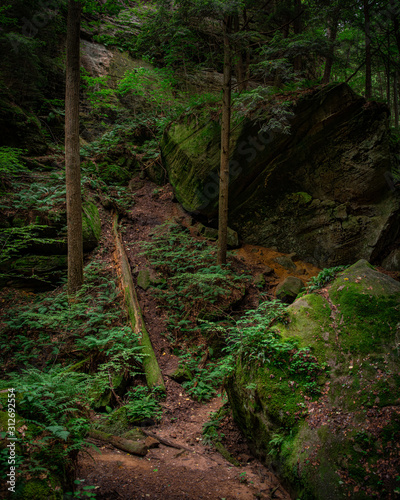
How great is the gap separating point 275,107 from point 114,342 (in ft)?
26.4

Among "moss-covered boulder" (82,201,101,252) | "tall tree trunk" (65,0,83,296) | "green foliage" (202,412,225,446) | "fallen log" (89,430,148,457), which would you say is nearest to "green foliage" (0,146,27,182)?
"moss-covered boulder" (82,201,101,252)

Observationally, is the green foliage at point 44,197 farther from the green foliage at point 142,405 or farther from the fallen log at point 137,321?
the green foliage at point 142,405

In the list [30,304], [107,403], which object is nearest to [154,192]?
[30,304]

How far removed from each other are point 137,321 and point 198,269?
2689 mm

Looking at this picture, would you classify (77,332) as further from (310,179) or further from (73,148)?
(310,179)

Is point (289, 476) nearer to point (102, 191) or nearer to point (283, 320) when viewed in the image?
point (283, 320)

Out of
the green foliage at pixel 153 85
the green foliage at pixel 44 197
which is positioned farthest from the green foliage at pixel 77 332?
the green foliage at pixel 153 85

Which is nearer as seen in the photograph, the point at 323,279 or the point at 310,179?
the point at 323,279

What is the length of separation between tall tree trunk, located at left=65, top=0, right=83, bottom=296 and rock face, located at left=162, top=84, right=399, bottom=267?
188 inches

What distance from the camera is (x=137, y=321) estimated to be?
6734mm

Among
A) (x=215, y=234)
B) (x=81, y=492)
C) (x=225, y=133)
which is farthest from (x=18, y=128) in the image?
(x=81, y=492)

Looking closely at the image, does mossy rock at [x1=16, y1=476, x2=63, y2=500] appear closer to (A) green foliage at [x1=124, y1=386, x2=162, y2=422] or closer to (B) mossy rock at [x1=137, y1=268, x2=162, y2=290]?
(A) green foliage at [x1=124, y1=386, x2=162, y2=422]

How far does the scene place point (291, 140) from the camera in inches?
384

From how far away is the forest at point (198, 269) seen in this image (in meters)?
3.07
